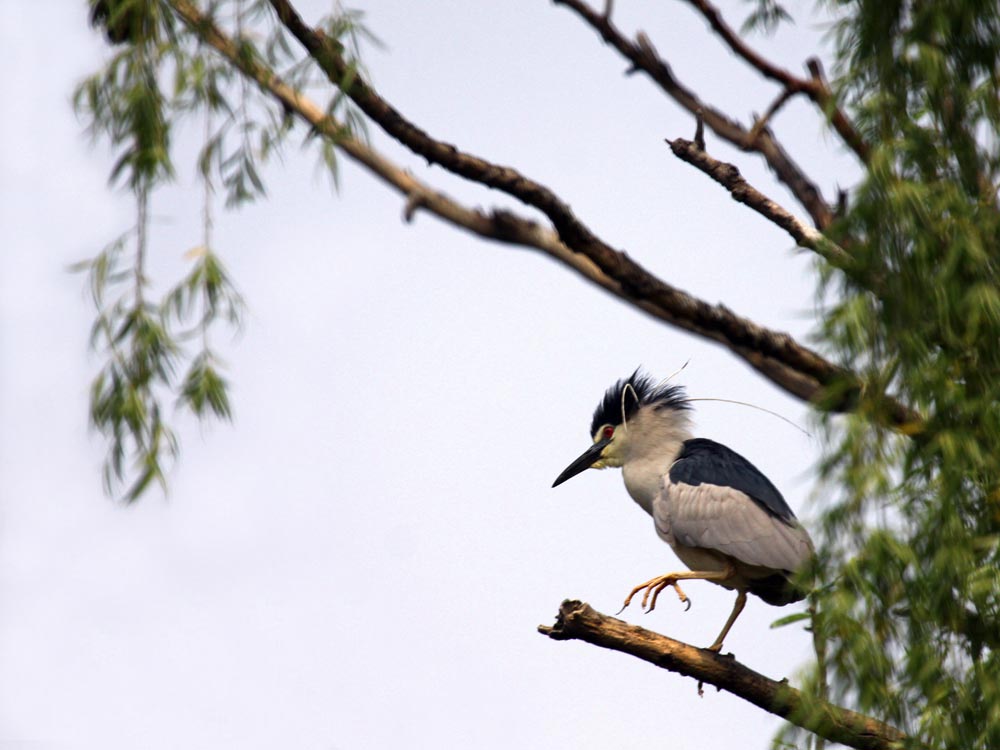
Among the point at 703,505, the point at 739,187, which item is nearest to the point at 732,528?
the point at 703,505

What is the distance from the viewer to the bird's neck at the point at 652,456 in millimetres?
4496

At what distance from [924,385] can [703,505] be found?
1.77 metres

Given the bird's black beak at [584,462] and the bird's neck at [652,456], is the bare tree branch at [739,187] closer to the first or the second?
the bird's neck at [652,456]

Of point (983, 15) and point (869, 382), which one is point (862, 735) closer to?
point (869, 382)

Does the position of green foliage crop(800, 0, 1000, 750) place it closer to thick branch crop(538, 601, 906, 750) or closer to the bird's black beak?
thick branch crop(538, 601, 906, 750)

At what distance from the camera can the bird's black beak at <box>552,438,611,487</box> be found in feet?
15.8

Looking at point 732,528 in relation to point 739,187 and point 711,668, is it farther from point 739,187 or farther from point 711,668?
point 739,187

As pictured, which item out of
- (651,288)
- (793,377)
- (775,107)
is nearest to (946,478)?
(651,288)

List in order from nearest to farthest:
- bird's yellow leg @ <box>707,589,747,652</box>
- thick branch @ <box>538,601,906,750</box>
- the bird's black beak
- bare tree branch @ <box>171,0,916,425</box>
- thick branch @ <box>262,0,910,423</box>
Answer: bare tree branch @ <box>171,0,916,425</box> < thick branch @ <box>262,0,910,423</box> < thick branch @ <box>538,601,906,750</box> < bird's yellow leg @ <box>707,589,747,652</box> < the bird's black beak

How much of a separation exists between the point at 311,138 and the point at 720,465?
2.20 meters

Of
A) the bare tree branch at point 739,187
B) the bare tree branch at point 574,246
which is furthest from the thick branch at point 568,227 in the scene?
the bare tree branch at point 739,187

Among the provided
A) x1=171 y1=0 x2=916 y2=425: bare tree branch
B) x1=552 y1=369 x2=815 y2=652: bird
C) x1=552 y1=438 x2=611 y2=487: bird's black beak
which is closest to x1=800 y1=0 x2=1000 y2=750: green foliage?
x1=171 y1=0 x2=916 y2=425: bare tree branch

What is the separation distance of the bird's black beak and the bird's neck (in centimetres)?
13

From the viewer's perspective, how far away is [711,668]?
335 centimetres
